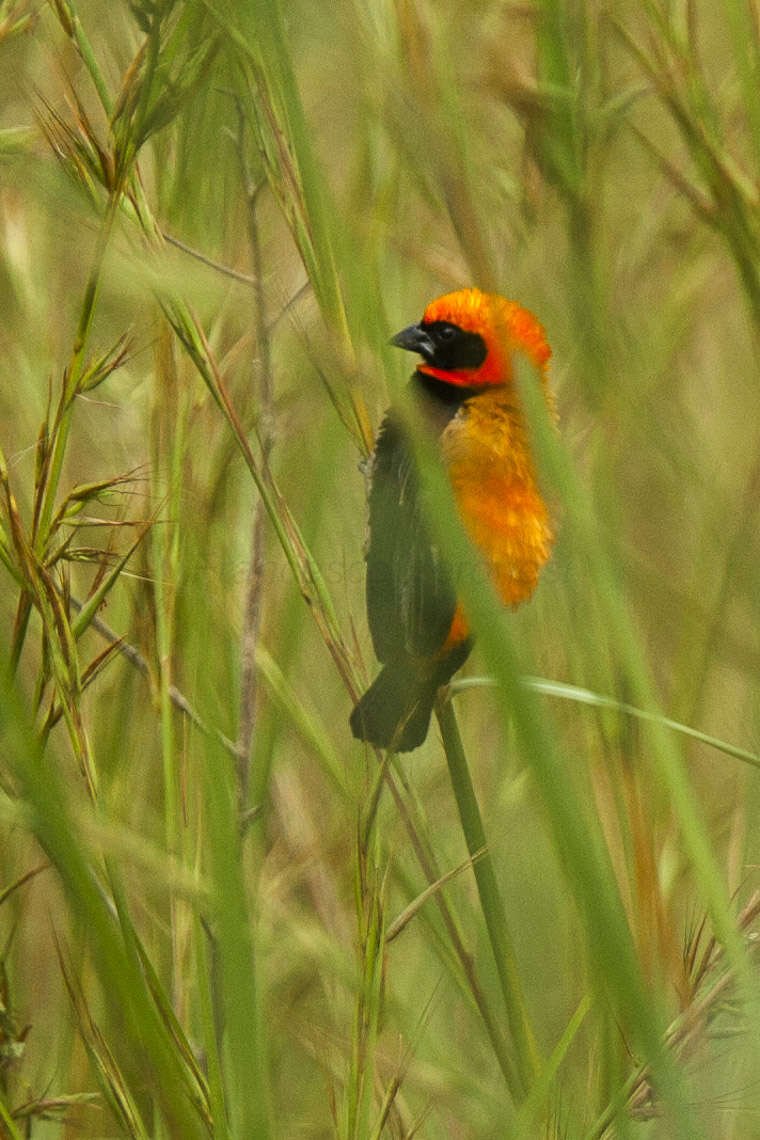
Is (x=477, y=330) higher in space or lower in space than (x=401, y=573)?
higher

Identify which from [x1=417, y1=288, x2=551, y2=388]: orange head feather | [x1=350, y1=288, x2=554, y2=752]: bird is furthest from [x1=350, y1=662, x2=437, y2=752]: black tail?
[x1=417, y1=288, x2=551, y2=388]: orange head feather

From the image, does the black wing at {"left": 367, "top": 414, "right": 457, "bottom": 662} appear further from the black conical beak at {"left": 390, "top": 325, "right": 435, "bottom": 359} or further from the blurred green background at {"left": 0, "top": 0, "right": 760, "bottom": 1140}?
the black conical beak at {"left": 390, "top": 325, "right": 435, "bottom": 359}

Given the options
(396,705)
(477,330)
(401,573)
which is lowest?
(396,705)

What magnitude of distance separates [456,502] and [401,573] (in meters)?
0.09

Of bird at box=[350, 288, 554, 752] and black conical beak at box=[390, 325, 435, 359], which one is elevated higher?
black conical beak at box=[390, 325, 435, 359]

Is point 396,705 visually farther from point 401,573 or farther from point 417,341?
point 417,341

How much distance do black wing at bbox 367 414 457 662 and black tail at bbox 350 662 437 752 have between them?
34 mm

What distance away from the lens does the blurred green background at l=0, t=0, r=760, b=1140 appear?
55 centimetres

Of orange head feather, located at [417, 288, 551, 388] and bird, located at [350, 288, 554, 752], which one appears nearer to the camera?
bird, located at [350, 288, 554, 752]

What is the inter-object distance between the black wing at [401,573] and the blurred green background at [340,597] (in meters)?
0.05

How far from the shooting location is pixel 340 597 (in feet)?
3.30

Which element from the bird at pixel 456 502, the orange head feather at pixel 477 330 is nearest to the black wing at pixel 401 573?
the bird at pixel 456 502

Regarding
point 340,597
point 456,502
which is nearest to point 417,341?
point 456,502

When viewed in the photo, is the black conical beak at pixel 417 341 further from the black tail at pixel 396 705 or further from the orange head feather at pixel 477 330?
the black tail at pixel 396 705
